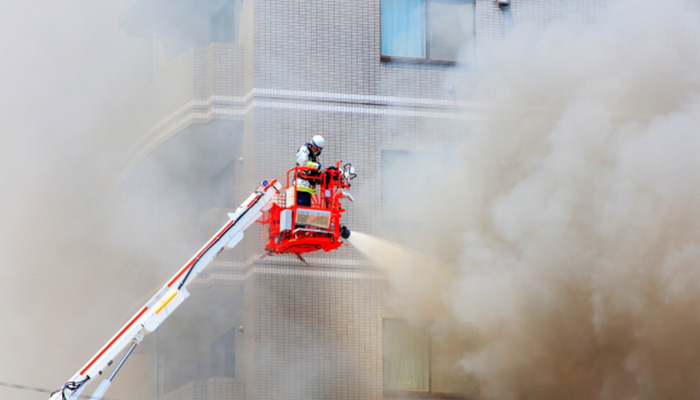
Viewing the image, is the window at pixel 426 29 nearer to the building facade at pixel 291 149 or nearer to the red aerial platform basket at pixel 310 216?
the building facade at pixel 291 149

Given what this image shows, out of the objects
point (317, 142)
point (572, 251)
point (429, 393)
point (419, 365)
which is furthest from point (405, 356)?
point (317, 142)

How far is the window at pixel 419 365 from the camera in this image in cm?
1591

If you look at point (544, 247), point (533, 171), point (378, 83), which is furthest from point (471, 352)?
point (378, 83)

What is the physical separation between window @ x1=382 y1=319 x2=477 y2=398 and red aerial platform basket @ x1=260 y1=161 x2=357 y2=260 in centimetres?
276

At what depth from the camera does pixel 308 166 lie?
13.5 m

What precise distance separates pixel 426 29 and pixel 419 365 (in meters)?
5.77

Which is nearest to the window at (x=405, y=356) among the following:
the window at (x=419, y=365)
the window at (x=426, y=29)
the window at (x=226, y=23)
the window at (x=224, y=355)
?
the window at (x=419, y=365)

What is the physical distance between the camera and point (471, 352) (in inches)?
625

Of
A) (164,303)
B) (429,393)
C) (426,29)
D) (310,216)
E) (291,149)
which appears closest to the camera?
(164,303)

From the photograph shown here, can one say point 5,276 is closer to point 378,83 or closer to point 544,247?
point 378,83

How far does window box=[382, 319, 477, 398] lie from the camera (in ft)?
52.2

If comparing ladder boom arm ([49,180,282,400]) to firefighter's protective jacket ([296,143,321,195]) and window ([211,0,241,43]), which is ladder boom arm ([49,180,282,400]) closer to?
firefighter's protective jacket ([296,143,321,195])

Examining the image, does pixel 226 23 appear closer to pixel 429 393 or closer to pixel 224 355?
pixel 224 355

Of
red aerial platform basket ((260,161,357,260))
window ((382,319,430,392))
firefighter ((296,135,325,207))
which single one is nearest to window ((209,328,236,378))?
red aerial platform basket ((260,161,357,260))
